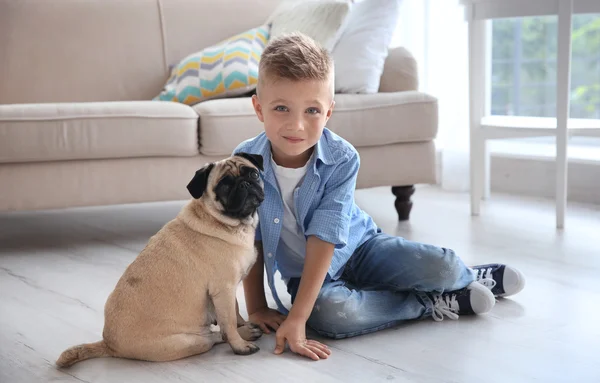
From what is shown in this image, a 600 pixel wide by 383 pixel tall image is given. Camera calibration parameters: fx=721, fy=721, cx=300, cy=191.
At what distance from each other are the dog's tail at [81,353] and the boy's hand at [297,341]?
13.8 inches

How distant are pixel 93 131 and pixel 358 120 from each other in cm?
93

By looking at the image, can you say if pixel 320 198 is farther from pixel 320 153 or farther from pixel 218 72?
pixel 218 72

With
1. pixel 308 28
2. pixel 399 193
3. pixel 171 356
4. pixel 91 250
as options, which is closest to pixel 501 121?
pixel 399 193

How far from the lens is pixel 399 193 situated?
2.79 m

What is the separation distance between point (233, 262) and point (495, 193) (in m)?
2.12

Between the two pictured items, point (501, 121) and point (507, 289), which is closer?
point (507, 289)

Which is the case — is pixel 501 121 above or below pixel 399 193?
above

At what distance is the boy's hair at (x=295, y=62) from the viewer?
4.82 ft

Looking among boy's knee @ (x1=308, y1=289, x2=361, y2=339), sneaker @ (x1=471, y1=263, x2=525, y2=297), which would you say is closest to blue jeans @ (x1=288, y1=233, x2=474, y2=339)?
boy's knee @ (x1=308, y1=289, x2=361, y2=339)

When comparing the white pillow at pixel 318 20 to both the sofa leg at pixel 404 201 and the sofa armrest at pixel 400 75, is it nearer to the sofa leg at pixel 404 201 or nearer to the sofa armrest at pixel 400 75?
the sofa armrest at pixel 400 75

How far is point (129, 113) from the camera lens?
2475 millimetres

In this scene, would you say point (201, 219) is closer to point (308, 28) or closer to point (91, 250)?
point (91, 250)

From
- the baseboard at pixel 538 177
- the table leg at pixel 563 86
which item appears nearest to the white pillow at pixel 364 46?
the table leg at pixel 563 86

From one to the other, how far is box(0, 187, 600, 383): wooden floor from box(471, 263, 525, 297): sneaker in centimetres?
4
